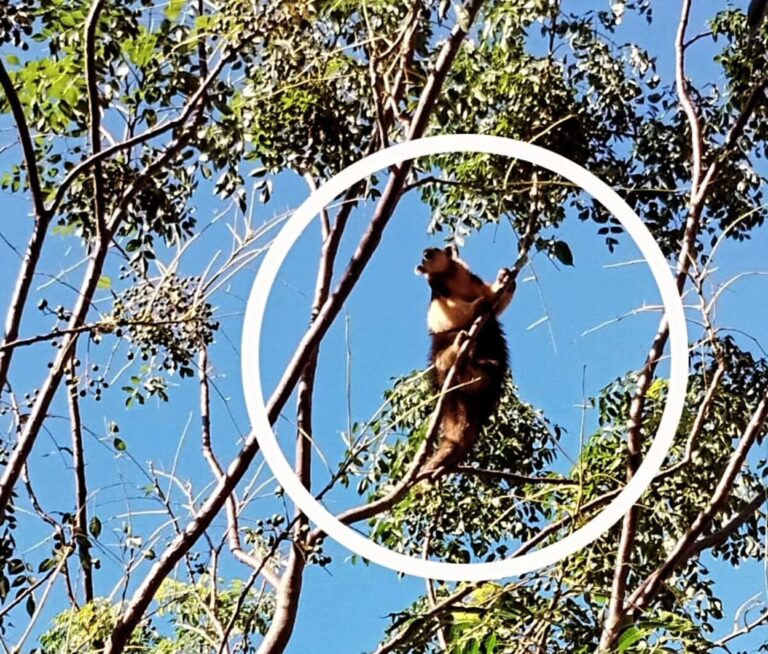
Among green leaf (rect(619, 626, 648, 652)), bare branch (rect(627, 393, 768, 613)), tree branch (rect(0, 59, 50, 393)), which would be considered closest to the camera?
green leaf (rect(619, 626, 648, 652))

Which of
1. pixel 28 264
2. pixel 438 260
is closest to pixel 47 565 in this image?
pixel 28 264

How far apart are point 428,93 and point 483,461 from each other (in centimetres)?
164

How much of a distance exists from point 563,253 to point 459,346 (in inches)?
34.2

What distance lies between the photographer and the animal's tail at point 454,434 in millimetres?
3625

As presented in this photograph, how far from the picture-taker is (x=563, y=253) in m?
3.04

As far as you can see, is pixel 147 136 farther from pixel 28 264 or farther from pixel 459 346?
pixel 459 346

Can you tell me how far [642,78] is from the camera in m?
3.92

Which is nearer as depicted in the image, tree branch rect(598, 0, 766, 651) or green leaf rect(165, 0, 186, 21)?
tree branch rect(598, 0, 766, 651)

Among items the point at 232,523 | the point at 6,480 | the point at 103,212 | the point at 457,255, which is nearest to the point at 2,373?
the point at 6,480

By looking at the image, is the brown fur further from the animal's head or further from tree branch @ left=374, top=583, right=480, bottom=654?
tree branch @ left=374, top=583, right=480, bottom=654
